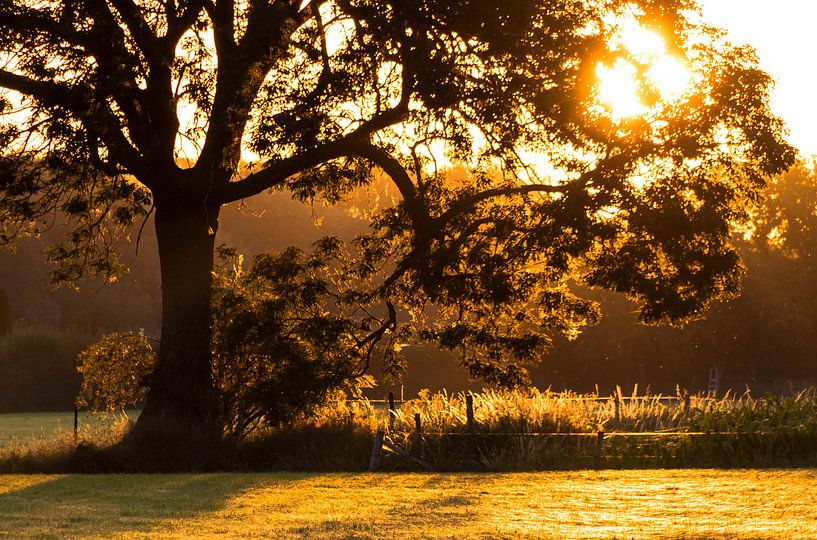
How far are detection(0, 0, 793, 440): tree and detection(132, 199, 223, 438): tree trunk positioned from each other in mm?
47

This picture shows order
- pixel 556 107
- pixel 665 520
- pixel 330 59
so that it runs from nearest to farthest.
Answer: pixel 665 520 < pixel 556 107 < pixel 330 59

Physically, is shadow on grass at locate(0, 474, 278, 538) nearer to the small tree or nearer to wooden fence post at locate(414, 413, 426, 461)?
the small tree

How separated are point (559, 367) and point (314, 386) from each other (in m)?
35.8

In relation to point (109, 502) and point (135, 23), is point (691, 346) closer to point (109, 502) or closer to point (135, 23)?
point (135, 23)

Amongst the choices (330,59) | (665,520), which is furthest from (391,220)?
(665,520)

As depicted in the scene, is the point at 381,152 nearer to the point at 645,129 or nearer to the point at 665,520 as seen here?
the point at 645,129

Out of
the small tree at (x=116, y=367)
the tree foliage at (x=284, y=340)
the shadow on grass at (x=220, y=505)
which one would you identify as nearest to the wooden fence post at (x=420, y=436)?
the tree foliage at (x=284, y=340)

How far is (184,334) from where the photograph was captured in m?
23.7

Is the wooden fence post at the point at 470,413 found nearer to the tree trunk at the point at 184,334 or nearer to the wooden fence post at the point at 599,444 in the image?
the wooden fence post at the point at 599,444

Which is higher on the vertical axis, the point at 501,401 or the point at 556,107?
the point at 556,107

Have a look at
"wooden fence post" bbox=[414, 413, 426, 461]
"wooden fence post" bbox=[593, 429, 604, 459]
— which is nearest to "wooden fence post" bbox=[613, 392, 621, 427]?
"wooden fence post" bbox=[593, 429, 604, 459]

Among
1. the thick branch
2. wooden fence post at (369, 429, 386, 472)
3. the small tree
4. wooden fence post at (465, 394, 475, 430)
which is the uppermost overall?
the thick branch

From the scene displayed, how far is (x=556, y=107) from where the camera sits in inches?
767

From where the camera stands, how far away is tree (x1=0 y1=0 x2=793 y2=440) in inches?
770
